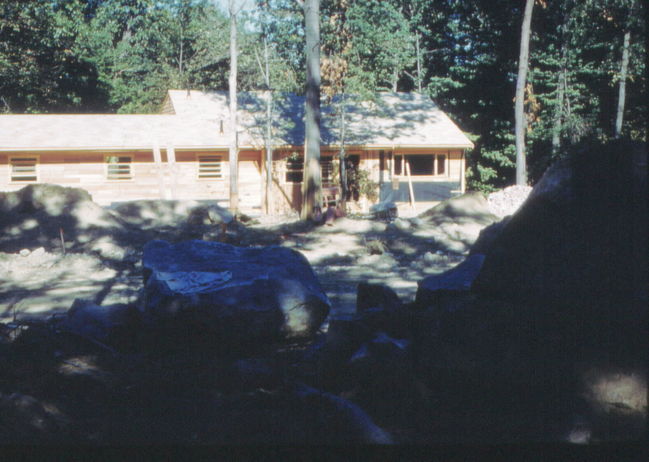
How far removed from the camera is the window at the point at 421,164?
92.9 feet

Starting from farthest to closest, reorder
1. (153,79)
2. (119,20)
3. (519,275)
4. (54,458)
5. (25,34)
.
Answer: (119,20), (153,79), (25,34), (519,275), (54,458)

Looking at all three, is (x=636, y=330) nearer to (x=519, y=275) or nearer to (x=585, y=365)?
(x=585, y=365)

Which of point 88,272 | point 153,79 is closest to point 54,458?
point 88,272

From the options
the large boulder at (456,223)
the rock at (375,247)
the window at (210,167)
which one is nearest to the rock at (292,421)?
the rock at (375,247)

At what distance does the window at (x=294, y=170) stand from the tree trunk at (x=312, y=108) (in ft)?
18.0

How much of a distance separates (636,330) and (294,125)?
2356 centimetres

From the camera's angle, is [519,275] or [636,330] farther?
[519,275]

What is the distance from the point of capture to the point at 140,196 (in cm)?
2527

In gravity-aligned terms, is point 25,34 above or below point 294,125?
above

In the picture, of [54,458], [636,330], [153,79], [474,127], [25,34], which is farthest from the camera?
[153,79]

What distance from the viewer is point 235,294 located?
5969 millimetres

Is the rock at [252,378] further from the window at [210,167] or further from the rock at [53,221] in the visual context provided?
the window at [210,167]

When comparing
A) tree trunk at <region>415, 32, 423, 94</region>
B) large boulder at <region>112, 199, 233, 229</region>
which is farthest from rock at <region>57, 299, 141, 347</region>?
tree trunk at <region>415, 32, 423, 94</region>

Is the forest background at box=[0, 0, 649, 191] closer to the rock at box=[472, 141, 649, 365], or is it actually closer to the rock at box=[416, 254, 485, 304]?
the rock at box=[416, 254, 485, 304]
